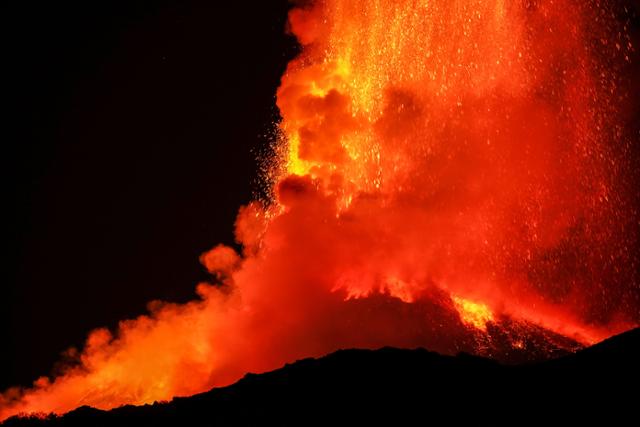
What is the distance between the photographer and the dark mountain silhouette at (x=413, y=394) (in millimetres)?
9500

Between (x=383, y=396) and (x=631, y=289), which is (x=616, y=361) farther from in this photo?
(x=631, y=289)

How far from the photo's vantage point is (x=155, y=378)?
61.3 ft

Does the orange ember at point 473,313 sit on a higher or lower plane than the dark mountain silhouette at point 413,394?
higher

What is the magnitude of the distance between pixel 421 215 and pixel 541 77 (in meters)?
6.83

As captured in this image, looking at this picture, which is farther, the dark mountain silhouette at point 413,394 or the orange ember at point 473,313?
the orange ember at point 473,313

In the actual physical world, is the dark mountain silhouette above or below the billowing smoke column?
below

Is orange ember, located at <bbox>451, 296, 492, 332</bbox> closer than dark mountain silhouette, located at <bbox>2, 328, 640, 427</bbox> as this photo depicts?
No

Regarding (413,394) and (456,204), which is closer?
(413,394)

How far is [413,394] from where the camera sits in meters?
10.8

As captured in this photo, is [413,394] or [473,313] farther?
[473,313]

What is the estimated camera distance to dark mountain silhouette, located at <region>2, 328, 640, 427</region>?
31.2 ft

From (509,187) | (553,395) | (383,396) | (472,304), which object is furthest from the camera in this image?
(509,187)

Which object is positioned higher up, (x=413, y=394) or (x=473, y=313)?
(x=473, y=313)

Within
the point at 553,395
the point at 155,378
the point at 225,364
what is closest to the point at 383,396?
the point at 553,395
